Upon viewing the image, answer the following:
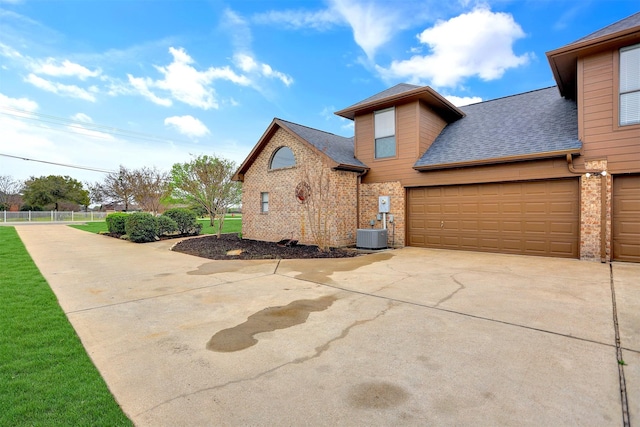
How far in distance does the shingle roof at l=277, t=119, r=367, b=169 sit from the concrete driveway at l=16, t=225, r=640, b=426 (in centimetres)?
576

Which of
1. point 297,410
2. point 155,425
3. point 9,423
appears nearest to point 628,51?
point 297,410

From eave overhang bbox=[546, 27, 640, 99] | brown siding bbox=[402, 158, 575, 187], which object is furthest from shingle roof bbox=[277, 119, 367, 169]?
eave overhang bbox=[546, 27, 640, 99]

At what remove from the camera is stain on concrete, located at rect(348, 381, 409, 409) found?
225cm

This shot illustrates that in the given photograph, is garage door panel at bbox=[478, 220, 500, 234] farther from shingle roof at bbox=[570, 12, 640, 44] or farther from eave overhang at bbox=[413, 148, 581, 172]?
shingle roof at bbox=[570, 12, 640, 44]

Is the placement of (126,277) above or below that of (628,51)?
below

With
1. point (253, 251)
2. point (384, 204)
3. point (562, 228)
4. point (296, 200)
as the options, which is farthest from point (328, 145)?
point (562, 228)

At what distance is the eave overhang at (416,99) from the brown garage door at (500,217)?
3.14 meters

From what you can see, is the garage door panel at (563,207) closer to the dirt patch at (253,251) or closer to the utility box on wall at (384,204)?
the utility box on wall at (384,204)

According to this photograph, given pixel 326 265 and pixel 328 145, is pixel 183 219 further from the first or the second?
pixel 326 265

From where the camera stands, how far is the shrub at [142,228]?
13.6 m

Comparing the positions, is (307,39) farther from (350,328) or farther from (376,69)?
(350,328)

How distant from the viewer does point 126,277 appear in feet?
22.1

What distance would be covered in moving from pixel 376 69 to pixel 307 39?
17.2 feet

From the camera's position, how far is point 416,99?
415 inches
